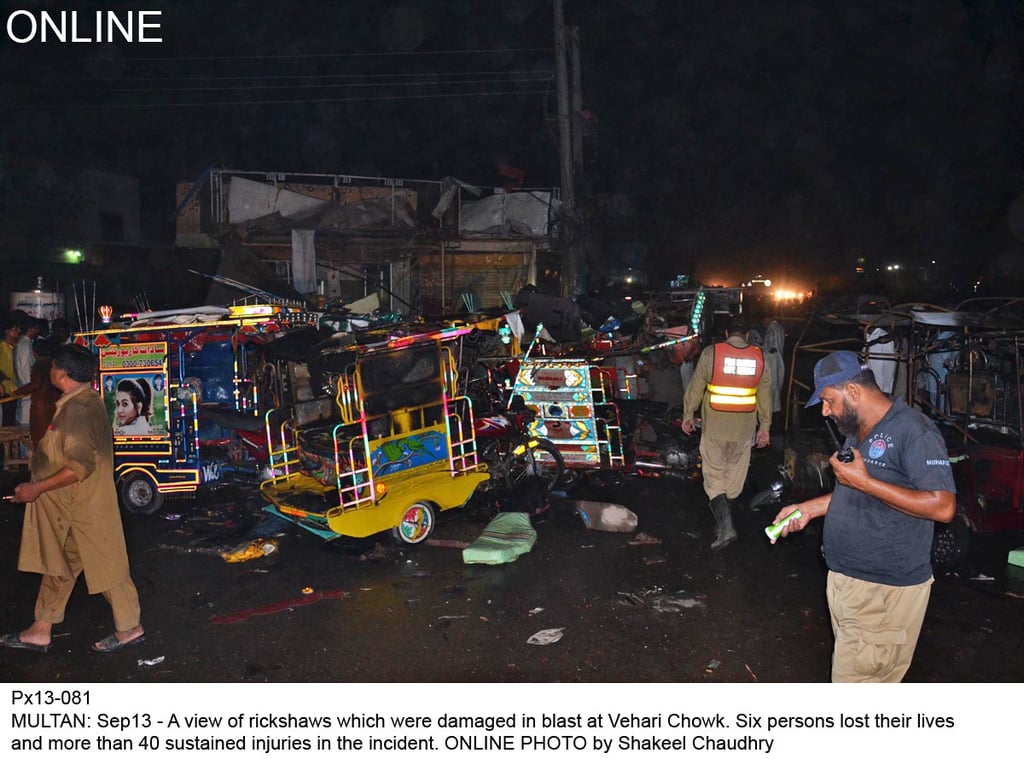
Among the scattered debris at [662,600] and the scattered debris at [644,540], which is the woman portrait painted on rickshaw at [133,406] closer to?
the scattered debris at [644,540]

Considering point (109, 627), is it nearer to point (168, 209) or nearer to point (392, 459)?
point (392, 459)

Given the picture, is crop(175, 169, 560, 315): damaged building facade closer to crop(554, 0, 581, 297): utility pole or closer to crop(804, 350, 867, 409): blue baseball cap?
crop(554, 0, 581, 297): utility pole

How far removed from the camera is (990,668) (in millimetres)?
4773

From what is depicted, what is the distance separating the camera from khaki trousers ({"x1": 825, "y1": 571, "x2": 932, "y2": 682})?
3.24 metres

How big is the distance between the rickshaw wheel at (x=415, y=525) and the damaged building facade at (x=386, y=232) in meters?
11.4

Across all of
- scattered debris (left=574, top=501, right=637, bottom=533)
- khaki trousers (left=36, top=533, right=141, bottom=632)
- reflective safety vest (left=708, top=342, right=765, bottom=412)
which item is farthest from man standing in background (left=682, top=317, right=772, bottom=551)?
khaki trousers (left=36, top=533, right=141, bottom=632)

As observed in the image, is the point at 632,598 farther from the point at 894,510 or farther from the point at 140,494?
the point at 140,494

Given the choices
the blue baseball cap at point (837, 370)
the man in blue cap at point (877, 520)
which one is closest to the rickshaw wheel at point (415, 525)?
the man in blue cap at point (877, 520)

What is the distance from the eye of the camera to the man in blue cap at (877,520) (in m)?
3.06

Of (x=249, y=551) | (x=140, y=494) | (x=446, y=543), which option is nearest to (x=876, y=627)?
(x=446, y=543)

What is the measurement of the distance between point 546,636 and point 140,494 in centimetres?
559

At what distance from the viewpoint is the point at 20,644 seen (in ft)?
16.6

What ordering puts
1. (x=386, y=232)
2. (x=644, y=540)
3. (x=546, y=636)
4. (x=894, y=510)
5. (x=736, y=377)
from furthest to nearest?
(x=386, y=232), (x=644, y=540), (x=736, y=377), (x=546, y=636), (x=894, y=510)

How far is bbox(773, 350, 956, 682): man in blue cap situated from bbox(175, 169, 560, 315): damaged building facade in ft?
50.6
